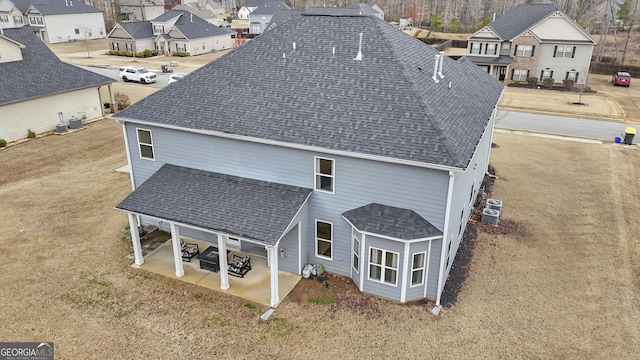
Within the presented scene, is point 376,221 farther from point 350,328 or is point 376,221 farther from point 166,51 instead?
point 166,51

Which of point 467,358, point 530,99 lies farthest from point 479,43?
point 467,358

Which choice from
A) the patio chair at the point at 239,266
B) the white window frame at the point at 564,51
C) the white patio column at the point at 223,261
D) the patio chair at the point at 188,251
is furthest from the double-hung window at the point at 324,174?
the white window frame at the point at 564,51

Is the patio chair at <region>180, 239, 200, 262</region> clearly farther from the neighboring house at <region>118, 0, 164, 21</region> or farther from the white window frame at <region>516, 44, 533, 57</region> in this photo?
the neighboring house at <region>118, 0, 164, 21</region>

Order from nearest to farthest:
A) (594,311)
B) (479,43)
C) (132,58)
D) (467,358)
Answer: (467,358) → (594,311) → (479,43) → (132,58)

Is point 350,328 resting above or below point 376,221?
below

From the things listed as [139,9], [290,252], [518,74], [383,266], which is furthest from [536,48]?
[139,9]

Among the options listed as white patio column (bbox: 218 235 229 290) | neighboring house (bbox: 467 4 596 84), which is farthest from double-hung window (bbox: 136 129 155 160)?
neighboring house (bbox: 467 4 596 84)
